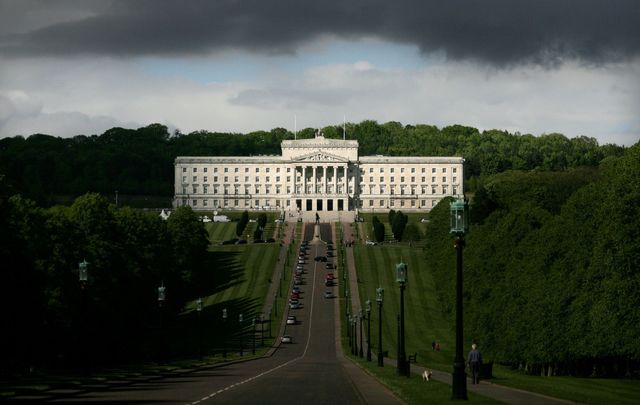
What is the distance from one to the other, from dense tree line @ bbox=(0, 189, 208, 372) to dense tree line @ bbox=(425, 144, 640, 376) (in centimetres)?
2322

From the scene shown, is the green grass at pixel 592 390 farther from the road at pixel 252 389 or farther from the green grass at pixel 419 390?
the road at pixel 252 389

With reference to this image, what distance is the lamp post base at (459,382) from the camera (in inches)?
1485

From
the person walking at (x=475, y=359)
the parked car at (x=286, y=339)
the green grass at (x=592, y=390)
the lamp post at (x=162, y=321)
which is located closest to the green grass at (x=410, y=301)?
the parked car at (x=286, y=339)

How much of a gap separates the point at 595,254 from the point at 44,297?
29.6 metres

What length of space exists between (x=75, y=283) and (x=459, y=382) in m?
44.2

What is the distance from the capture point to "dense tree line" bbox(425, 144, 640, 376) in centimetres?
6291

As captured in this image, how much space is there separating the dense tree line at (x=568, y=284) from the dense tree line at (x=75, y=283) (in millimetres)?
23217

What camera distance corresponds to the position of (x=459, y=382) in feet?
125

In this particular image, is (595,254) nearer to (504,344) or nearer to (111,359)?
(504,344)

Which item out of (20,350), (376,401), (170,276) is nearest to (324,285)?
(170,276)

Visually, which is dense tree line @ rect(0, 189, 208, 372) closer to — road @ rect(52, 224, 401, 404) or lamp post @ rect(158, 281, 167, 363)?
lamp post @ rect(158, 281, 167, 363)

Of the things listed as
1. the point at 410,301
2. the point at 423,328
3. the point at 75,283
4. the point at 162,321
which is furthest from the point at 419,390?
the point at 410,301

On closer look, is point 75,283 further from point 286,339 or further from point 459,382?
point 459,382

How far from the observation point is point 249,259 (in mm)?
171625
